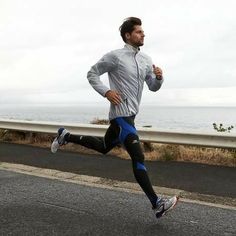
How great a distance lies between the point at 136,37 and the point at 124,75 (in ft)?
1.42

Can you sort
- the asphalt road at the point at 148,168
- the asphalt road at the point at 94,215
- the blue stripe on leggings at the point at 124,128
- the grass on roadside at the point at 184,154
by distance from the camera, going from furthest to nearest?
1. the grass on roadside at the point at 184,154
2. the asphalt road at the point at 148,168
3. the blue stripe on leggings at the point at 124,128
4. the asphalt road at the point at 94,215

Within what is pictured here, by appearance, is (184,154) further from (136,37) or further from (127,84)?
(136,37)

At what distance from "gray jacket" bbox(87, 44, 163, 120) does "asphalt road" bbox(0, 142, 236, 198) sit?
2174 mm

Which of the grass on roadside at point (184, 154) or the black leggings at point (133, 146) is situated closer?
the black leggings at point (133, 146)

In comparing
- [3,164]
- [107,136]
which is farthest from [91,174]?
[107,136]

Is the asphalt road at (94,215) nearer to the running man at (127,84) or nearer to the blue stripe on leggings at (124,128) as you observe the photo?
the running man at (127,84)

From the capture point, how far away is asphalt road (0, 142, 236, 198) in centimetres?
670

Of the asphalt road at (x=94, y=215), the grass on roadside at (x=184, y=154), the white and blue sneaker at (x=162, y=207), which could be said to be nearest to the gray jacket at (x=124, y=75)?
the white and blue sneaker at (x=162, y=207)

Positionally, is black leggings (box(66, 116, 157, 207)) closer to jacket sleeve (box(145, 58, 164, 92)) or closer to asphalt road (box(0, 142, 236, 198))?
jacket sleeve (box(145, 58, 164, 92))

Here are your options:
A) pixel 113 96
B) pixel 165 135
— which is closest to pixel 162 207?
pixel 113 96

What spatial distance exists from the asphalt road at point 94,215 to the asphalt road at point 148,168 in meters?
1.05

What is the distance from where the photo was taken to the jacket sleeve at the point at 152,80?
5.02 m

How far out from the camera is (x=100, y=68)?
4844 millimetres

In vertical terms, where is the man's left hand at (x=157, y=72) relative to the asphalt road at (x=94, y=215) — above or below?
above
